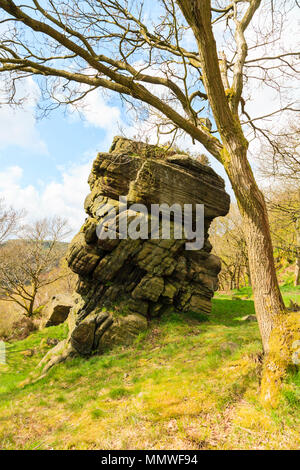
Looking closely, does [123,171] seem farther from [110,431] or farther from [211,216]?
[110,431]

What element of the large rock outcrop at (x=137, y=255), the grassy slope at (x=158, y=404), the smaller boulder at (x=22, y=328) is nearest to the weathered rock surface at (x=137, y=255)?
the large rock outcrop at (x=137, y=255)

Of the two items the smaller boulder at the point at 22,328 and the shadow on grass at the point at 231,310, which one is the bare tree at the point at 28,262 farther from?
the shadow on grass at the point at 231,310

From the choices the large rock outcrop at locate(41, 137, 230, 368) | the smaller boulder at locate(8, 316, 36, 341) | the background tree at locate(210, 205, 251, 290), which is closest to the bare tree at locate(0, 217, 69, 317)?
the smaller boulder at locate(8, 316, 36, 341)

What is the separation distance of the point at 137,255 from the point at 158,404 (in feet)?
21.2

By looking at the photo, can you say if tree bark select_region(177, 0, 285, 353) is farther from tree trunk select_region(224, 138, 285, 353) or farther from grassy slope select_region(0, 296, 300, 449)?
grassy slope select_region(0, 296, 300, 449)

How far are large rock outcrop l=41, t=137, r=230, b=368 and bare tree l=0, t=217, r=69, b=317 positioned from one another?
39.6 feet

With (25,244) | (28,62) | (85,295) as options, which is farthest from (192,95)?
(25,244)

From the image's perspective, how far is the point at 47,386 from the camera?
7.21 m

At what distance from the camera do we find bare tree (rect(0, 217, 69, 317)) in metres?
19.8

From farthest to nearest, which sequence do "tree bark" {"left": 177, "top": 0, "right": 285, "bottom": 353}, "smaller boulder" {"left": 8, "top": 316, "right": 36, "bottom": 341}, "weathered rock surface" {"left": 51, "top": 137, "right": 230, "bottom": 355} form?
"smaller boulder" {"left": 8, "top": 316, "right": 36, "bottom": 341}
"weathered rock surface" {"left": 51, "top": 137, "right": 230, "bottom": 355}
"tree bark" {"left": 177, "top": 0, "right": 285, "bottom": 353}

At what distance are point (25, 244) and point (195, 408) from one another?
80.3 ft

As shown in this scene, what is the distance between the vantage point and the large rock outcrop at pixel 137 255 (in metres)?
9.93

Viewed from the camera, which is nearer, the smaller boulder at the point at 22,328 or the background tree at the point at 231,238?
the smaller boulder at the point at 22,328

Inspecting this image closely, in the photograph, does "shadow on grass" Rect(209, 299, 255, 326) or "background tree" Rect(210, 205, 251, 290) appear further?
"background tree" Rect(210, 205, 251, 290)
